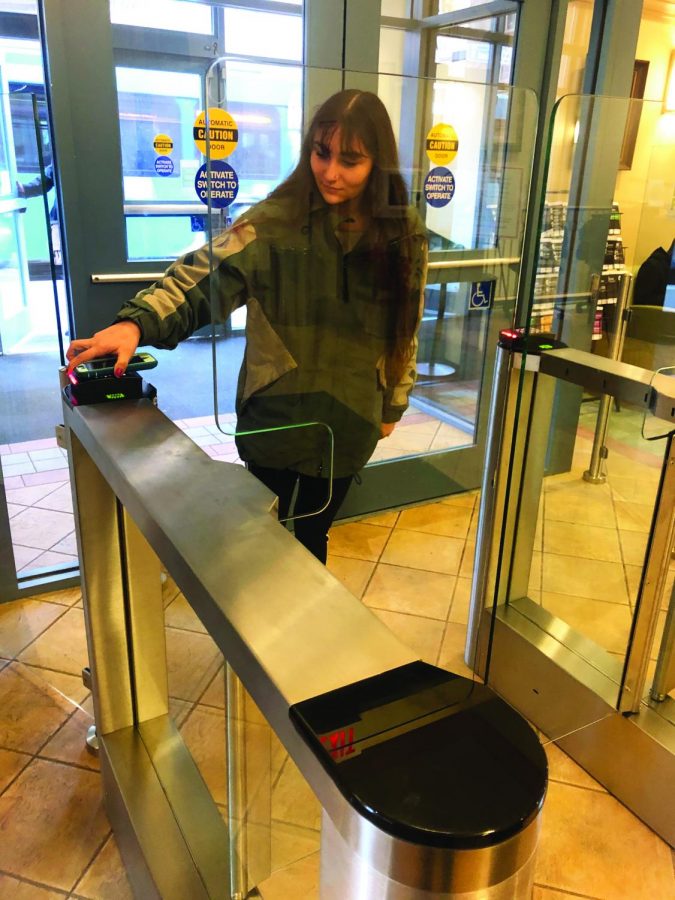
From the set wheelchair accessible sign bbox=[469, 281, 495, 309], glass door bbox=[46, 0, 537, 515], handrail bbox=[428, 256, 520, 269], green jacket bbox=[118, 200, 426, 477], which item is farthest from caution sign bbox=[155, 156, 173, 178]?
wheelchair accessible sign bbox=[469, 281, 495, 309]

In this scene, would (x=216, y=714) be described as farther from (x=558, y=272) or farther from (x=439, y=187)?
(x=439, y=187)

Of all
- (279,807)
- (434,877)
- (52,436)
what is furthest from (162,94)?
(434,877)

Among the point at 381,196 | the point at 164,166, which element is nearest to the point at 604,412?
the point at 381,196

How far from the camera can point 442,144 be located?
1936 mm

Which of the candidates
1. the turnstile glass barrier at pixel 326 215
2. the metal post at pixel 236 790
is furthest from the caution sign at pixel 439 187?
the metal post at pixel 236 790

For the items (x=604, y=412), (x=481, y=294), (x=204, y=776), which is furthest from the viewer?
(x=481, y=294)

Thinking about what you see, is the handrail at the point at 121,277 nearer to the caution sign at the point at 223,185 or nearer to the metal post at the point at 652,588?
the caution sign at the point at 223,185

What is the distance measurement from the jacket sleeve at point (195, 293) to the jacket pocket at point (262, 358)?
7 centimetres

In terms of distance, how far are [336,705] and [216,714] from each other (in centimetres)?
64

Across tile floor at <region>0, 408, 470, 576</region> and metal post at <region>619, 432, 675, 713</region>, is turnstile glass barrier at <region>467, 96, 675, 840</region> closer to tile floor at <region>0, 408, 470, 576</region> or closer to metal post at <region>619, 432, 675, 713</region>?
metal post at <region>619, 432, 675, 713</region>

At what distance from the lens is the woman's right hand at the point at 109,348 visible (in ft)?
3.73

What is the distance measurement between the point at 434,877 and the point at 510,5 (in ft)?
9.51

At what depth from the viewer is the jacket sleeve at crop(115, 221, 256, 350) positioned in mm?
1241

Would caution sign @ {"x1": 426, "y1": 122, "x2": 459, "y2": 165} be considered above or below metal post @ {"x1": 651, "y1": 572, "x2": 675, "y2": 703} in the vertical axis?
above
